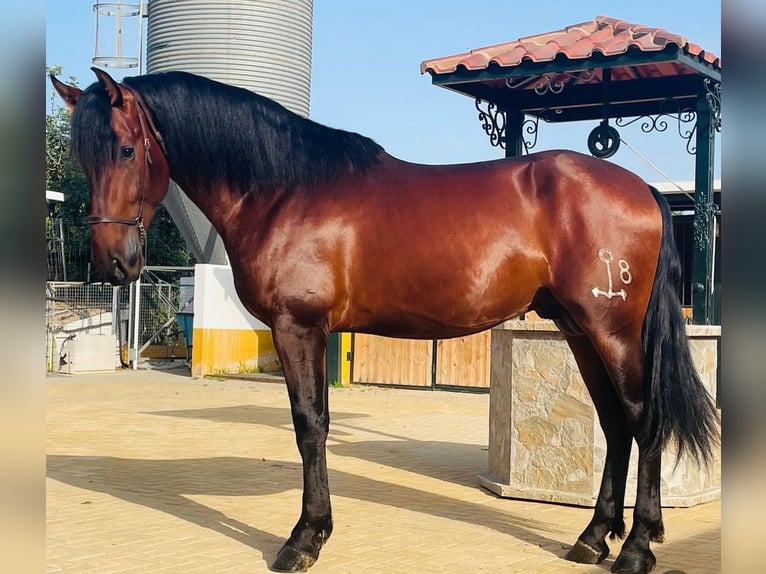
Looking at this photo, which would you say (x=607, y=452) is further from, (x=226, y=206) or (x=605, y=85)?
(x=605, y=85)

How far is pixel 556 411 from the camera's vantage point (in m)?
5.87

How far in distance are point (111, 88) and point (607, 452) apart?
10.8 ft

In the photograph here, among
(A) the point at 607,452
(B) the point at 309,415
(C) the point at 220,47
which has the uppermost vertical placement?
(C) the point at 220,47

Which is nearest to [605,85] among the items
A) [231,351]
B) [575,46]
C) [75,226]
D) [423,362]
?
[575,46]

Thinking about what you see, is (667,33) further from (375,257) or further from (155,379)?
(155,379)

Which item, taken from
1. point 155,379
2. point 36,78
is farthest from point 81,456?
point 155,379

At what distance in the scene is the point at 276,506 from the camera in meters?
5.55

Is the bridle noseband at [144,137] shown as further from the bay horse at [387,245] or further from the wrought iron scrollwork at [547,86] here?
the wrought iron scrollwork at [547,86]

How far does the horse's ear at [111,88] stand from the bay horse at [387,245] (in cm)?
2

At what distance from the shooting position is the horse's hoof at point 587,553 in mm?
4258

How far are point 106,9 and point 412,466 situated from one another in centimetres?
1991

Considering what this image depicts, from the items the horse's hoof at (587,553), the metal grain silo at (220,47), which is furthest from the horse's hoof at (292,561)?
the metal grain silo at (220,47)

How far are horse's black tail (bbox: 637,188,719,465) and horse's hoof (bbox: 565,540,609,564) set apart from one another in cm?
64

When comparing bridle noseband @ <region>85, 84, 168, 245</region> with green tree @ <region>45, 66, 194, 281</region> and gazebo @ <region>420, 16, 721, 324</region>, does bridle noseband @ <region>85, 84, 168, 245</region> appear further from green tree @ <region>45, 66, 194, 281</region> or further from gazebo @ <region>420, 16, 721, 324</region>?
green tree @ <region>45, 66, 194, 281</region>
